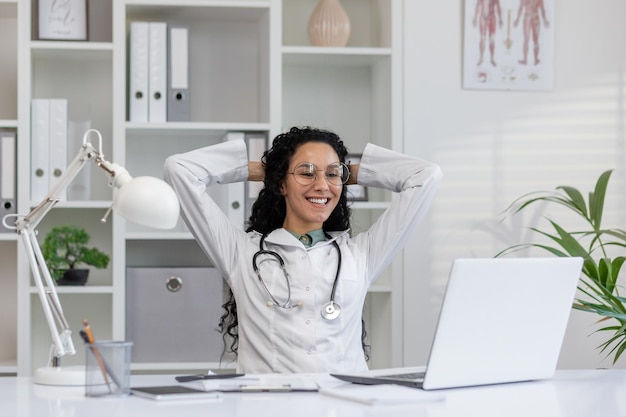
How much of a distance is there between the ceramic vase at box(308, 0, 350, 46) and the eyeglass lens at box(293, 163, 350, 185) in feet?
3.52

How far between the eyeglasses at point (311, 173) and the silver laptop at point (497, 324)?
696 mm

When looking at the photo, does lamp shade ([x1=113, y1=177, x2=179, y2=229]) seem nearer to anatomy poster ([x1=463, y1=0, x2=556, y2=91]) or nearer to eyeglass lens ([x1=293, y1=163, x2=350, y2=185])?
eyeglass lens ([x1=293, y1=163, x2=350, y2=185])

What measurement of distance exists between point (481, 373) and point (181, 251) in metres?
2.05

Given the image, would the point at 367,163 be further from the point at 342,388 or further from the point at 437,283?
the point at 342,388

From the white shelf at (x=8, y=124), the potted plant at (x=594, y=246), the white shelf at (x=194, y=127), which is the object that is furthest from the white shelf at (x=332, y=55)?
the white shelf at (x=8, y=124)

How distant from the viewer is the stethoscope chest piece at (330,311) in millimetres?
2332

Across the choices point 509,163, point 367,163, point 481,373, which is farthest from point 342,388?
point 509,163

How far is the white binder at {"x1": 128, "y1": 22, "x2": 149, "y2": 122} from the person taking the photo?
3.33 metres

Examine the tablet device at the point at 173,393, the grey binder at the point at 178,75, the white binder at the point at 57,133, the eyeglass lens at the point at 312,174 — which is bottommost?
the tablet device at the point at 173,393

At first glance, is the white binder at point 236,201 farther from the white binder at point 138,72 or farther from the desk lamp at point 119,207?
the desk lamp at point 119,207

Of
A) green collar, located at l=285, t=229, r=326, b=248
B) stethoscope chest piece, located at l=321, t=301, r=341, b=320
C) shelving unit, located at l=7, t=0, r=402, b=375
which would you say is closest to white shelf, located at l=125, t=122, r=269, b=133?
shelving unit, located at l=7, t=0, r=402, b=375

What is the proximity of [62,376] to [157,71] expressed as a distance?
1.73m

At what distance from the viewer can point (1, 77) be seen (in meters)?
3.57

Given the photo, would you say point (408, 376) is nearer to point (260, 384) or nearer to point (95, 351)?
point (260, 384)
